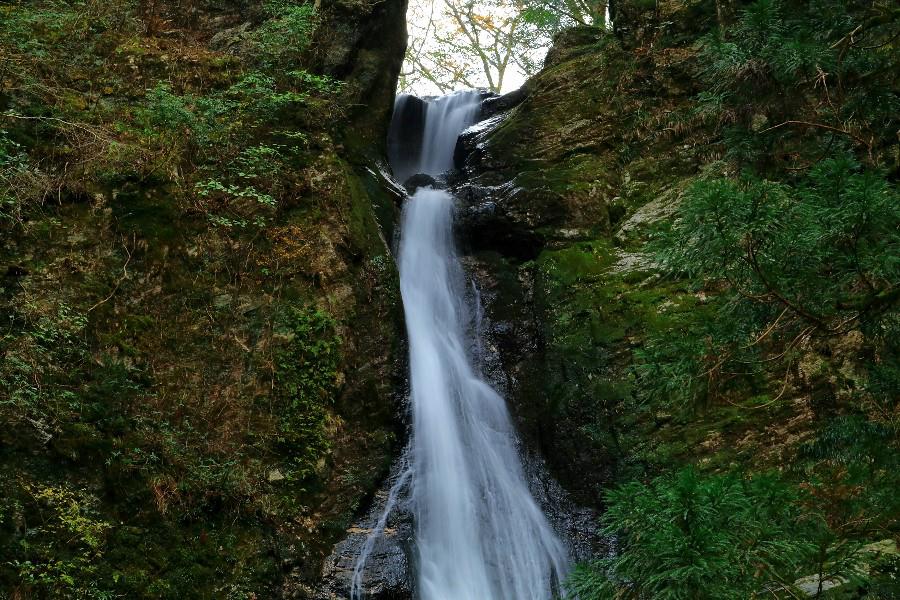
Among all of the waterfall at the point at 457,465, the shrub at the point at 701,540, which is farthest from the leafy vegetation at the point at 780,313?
the waterfall at the point at 457,465

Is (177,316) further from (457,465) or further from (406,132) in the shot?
(406,132)

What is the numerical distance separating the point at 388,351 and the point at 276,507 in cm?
220

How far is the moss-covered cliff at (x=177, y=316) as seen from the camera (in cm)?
452

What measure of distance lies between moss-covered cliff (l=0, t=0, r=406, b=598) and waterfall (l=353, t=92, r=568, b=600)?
1.73 ft

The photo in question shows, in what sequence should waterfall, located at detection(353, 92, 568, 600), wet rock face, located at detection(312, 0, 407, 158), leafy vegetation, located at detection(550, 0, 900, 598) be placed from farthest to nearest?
wet rock face, located at detection(312, 0, 407, 158), waterfall, located at detection(353, 92, 568, 600), leafy vegetation, located at detection(550, 0, 900, 598)

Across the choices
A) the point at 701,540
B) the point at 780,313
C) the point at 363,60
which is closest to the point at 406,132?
the point at 363,60

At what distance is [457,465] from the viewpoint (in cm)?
655

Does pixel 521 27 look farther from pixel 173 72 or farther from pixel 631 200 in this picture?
pixel 173 72

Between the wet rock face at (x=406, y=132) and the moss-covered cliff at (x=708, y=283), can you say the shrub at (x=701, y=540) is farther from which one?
the wet rock face at (x=406, y=132)

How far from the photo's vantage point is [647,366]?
3244 mm

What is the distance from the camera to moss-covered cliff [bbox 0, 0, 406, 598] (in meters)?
4.52

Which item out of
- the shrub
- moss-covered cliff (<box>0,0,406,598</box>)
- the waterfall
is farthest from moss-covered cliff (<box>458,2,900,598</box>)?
moss-covered cliff (<box>0,0,406,598</box>)

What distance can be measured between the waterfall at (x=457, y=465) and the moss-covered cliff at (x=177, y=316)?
1.73 feet

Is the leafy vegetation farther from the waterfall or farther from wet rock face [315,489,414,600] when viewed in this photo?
the waterfall
